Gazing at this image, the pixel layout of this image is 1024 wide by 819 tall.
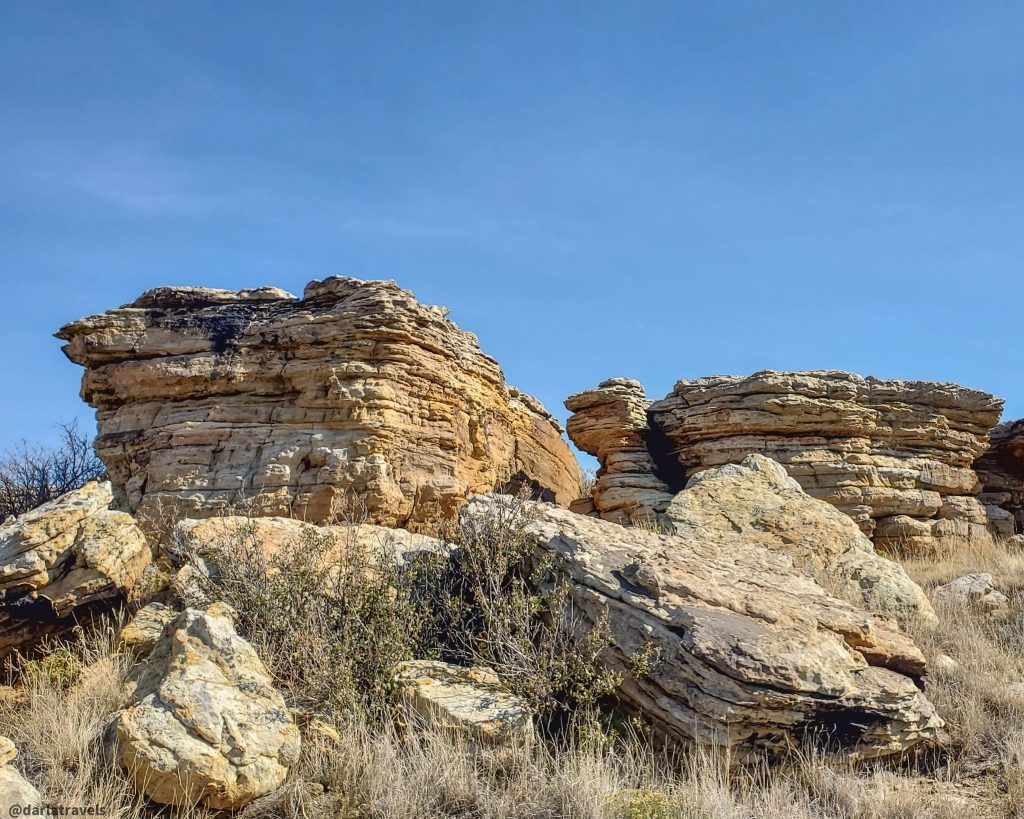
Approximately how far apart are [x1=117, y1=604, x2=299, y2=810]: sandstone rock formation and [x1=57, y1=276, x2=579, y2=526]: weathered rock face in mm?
5911

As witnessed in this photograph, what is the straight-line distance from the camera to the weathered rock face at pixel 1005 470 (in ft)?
61.6

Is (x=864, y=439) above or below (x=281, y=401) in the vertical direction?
above

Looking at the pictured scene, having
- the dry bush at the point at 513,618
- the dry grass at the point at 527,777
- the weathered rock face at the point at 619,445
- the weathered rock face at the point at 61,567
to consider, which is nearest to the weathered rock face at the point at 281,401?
the weathered rock face at the point at 61,567

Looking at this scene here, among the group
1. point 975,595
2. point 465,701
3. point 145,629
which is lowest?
point 465,701

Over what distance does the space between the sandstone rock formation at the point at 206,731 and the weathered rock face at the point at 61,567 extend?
1794 mm

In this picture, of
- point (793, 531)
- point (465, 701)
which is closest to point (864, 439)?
point (793, 531)

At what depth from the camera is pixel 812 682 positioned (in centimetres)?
557

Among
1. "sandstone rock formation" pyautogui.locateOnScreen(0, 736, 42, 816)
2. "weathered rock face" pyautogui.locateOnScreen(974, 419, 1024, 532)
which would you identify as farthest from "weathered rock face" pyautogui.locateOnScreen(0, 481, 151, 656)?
"weathered rock face" pyautogui.locateOnScreen(974, 419, 1024, 532)

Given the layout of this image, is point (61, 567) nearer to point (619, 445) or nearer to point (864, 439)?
point (619, 445)

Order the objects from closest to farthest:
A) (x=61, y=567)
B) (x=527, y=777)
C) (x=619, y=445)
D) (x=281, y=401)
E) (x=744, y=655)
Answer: (x=527, y=777) → (x=744, y=655) → (x=61, y=567) → (x=281, y=401) → (x=619, y=445)

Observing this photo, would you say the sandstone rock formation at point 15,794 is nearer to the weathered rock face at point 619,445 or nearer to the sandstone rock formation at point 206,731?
the sandstone rock formation at point 206,731

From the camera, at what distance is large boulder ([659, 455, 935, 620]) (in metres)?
8.82

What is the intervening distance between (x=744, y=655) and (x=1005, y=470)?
55.5ft

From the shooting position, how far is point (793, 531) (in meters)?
10.2
